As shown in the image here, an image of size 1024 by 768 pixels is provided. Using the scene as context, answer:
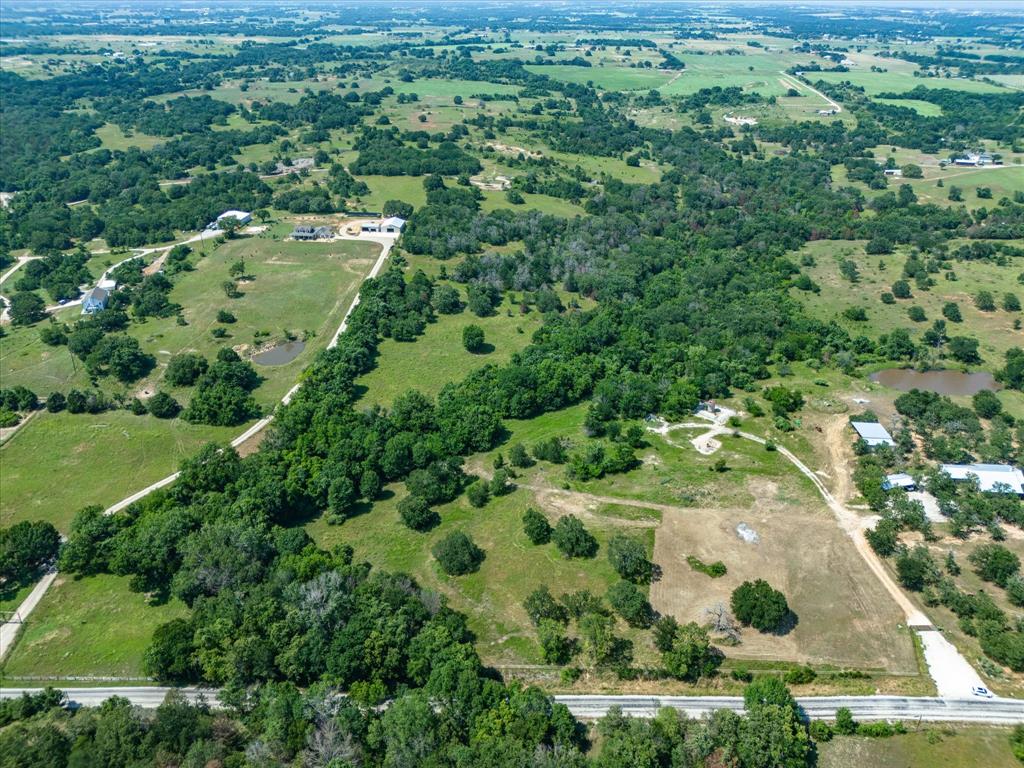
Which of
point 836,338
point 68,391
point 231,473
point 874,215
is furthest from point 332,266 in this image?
point 874,215

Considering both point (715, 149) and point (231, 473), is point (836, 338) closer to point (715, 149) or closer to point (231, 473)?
point (231, 473)

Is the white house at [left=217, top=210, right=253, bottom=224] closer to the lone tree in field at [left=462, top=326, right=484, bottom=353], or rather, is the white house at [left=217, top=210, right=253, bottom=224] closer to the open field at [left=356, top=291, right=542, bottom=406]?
the open field at [left=356, top=291, right=542, bottom=406]

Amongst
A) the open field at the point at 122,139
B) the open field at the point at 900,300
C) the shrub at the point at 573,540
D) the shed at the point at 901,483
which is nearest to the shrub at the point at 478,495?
the shrub at the point at 573,540

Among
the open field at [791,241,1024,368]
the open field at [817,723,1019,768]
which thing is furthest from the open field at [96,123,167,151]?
the open field at [817,723,1019,768]

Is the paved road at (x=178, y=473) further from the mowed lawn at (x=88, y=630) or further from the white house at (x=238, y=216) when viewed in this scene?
the white house at (x=238, y=216)

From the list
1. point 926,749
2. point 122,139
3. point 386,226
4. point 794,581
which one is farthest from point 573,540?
point 122,139

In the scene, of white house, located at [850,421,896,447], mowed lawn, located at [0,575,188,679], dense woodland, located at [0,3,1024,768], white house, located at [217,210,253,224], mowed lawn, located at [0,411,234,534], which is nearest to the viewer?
dense woodland, located at [0,3,1024,768]

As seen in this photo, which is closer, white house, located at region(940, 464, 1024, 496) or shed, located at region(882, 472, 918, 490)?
white house, located at region(940, 464, 1024, 496)
